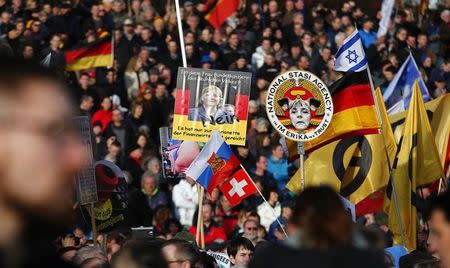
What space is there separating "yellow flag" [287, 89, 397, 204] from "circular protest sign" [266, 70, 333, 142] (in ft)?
2.56

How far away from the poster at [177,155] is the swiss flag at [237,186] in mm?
501

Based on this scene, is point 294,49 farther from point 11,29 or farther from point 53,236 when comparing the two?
point 53,236

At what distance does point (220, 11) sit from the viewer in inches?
782

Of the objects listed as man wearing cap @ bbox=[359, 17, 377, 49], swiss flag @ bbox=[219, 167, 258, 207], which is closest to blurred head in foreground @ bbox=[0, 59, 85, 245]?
swiss flag @ bbox=[219, 167, 258, 207]

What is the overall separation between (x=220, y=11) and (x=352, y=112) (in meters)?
8.72

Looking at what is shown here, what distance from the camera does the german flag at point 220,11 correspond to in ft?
64.5

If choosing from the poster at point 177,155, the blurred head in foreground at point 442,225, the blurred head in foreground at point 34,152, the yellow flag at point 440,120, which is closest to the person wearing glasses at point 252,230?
the poster at point 177,155

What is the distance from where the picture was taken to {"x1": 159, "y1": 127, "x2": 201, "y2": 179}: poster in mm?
11586

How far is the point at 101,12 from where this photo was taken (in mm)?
18438

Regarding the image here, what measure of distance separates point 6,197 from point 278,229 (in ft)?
35.1

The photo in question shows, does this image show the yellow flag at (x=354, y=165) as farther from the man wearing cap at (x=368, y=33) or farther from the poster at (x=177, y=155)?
the man wearing cap at (x=368, y=33)

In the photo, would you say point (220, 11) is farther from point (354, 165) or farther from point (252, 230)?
point (252, 230)

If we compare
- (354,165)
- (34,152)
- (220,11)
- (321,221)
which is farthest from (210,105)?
(34,152)

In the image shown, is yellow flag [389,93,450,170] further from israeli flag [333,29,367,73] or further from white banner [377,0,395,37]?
white banner [377,0,395,37]
